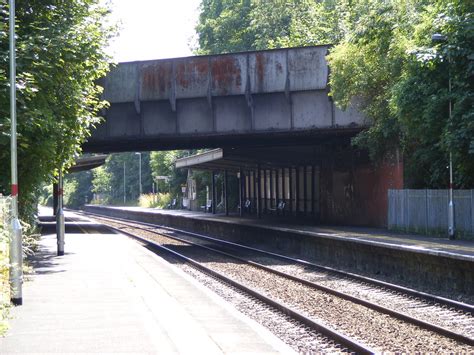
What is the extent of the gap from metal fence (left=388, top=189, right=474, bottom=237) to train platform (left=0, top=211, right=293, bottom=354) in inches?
439

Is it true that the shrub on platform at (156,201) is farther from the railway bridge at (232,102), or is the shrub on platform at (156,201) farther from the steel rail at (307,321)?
the steel rail at (307,321)

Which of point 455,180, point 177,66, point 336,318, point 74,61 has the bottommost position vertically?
point 336,318

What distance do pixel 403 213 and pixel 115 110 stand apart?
1304cm

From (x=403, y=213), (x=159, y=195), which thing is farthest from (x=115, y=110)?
(x=159, y=195)

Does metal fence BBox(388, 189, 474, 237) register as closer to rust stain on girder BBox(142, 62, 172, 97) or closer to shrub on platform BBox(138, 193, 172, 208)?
rust stain on girder BBox(142, 62, 172, 97)

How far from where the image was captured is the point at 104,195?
123125 mm

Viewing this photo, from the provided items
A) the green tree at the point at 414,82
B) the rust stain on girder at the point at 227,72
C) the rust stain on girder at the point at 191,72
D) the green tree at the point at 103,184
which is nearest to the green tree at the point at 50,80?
the green tree at the point at 414,82

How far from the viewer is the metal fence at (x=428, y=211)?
25234mm

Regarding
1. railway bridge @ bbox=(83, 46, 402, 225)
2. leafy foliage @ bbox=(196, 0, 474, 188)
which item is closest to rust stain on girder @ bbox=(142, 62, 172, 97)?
railway bridge @ bbox=(83, 46, 402, 225)

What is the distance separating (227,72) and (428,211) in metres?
10.4

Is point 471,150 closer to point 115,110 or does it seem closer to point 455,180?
point 455,180

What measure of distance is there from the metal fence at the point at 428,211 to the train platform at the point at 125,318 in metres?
11.1

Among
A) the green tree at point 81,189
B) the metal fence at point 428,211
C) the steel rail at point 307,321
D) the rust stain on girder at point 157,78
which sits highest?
the rust stain on girder at point 157,78

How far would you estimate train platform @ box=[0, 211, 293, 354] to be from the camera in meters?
9.13
